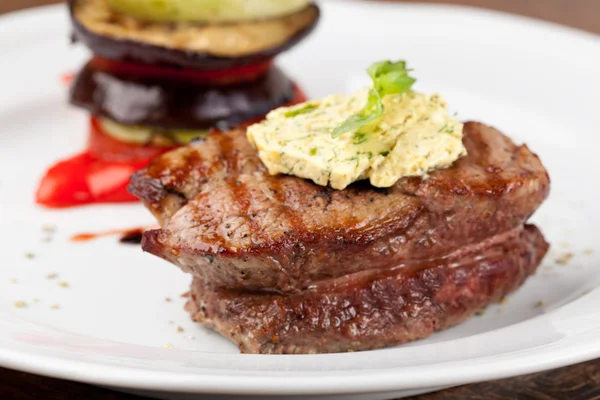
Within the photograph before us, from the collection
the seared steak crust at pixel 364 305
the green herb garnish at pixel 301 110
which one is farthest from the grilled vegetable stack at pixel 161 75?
the seared steak crust at pixel 364 305

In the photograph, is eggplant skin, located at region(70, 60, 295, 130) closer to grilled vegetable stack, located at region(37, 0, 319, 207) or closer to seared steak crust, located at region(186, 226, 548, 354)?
grilled vegetable stack, located at region(37, 0, 319, 207)

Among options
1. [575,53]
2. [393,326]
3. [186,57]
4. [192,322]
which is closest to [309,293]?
[393,326]

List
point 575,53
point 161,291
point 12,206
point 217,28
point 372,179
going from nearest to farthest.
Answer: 1. point 372,179
2. point 161,291
3. point 12,206
4. point 217,28
5. point 575,53

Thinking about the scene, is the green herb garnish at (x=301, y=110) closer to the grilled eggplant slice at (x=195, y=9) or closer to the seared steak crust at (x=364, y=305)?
the seared steak crust at (x=364, y=305)

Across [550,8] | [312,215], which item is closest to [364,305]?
[312,215]

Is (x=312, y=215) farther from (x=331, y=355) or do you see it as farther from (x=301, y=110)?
(x=301, y=110)

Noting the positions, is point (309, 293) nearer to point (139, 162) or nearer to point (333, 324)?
point (333, 324)
